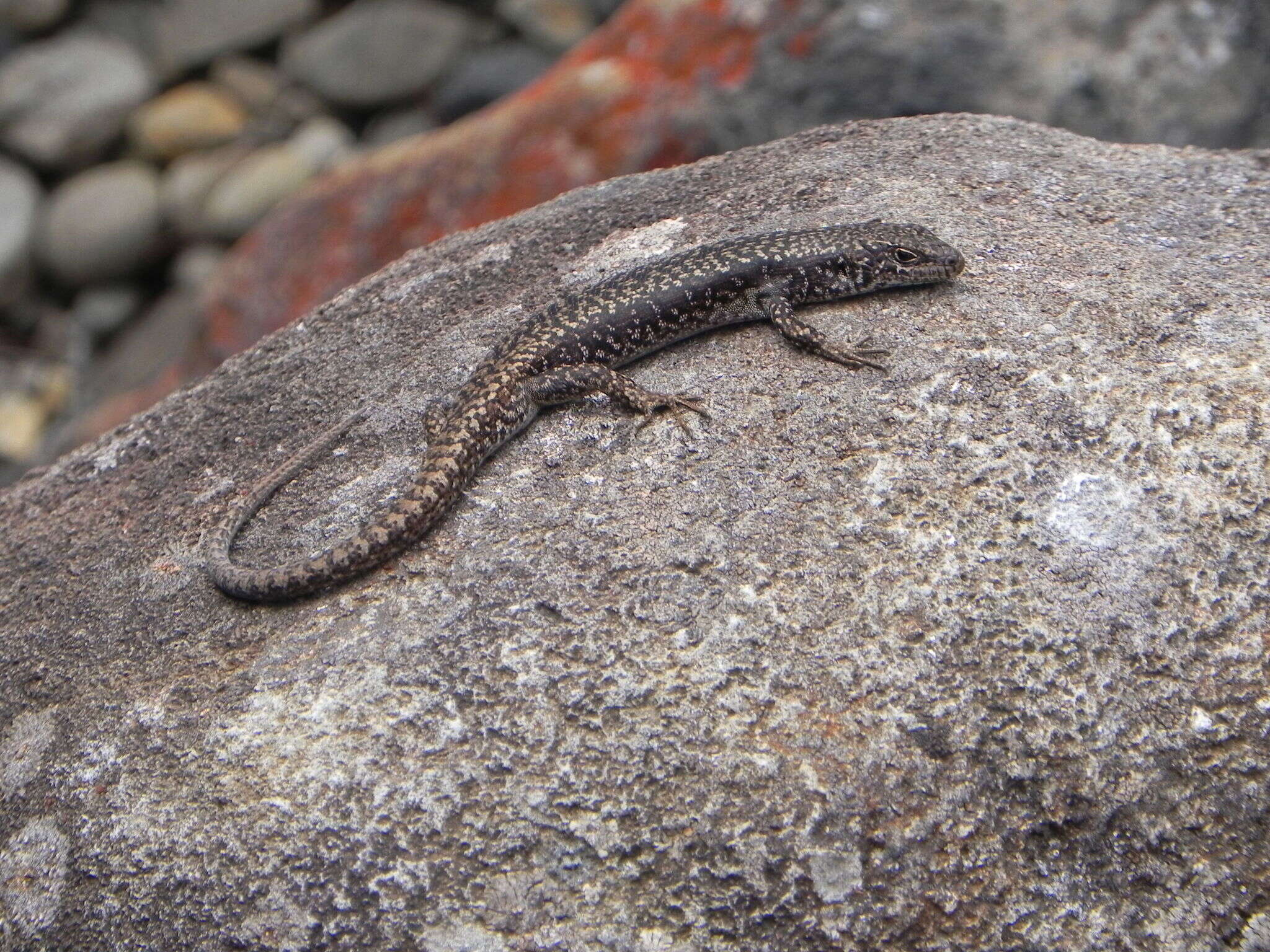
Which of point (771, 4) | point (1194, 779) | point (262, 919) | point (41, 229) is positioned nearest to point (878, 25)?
point (771, 4)

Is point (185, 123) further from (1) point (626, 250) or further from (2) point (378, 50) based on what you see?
(1) point (626, 250)

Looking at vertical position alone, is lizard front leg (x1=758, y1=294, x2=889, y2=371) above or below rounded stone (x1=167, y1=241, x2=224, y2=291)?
above

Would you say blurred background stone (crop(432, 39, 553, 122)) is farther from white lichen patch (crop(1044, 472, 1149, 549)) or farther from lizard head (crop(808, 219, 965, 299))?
white lichen patch (crop(1044, 472, 1149, 549))

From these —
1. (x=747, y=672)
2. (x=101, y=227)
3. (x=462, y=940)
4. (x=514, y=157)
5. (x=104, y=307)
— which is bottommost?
(x=104, y=307)

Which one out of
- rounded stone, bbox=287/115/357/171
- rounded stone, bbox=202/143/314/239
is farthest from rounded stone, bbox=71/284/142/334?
rounded stone, bbox=287/115/357/171

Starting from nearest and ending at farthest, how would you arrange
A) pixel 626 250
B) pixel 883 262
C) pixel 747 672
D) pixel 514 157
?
pixel 747 672, pixel 883 262, pixel 626 250, pixel 514 157

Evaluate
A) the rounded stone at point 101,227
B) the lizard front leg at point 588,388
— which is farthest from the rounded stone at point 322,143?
the lizard front leg at point 588,388

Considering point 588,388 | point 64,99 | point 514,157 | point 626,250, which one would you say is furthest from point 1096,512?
point 64,99
